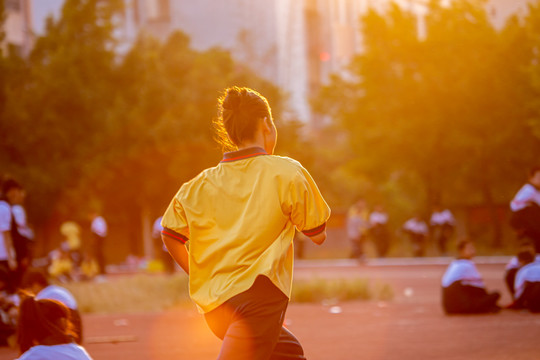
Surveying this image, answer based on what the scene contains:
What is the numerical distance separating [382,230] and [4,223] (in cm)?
2239

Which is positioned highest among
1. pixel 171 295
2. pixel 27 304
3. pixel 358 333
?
pixel 27 304

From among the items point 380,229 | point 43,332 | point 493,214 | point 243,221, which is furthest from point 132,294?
point 493,214

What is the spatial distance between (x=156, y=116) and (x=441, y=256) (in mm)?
13905

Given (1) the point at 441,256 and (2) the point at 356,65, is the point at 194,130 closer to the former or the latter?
(2) the point at 356,65

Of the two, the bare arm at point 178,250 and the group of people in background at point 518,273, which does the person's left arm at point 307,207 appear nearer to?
the bare arm at point 178,250

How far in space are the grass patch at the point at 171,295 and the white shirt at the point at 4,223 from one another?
471 cm

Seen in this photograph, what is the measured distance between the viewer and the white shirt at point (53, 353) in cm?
524

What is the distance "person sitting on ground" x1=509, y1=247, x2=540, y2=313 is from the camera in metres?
11.8

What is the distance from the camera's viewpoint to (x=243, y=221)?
421cm

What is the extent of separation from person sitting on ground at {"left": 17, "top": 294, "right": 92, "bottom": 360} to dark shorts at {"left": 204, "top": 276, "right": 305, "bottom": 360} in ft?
4.75

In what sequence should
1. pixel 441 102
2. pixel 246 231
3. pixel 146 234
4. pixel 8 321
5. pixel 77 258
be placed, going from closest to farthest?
pixel 246 231
pixel 8 321
pixel 77 258
pixel 441 102
pixel 146 234

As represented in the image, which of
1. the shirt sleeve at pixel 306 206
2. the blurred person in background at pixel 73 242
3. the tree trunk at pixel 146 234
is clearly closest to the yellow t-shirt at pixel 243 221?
the shirt sleeve at pixel 306 206

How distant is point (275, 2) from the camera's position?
56062 millimetres

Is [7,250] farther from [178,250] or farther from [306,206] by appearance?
[306,206]
